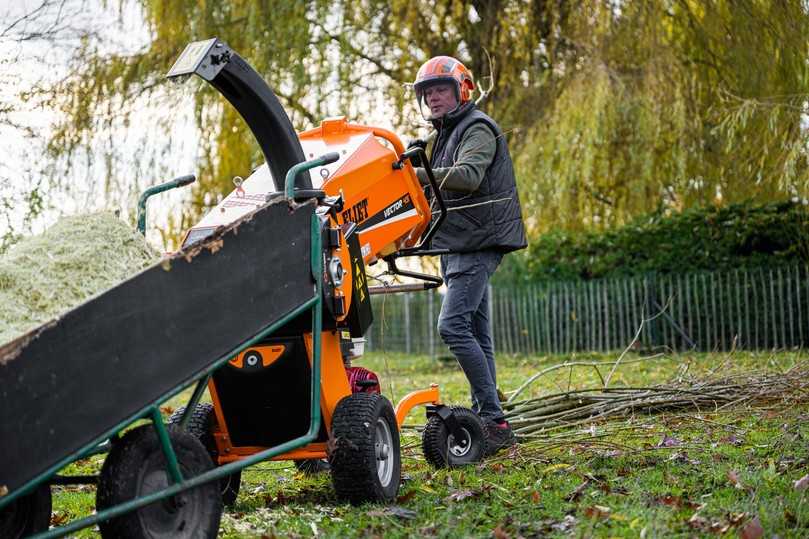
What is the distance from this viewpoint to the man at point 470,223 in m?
5.40

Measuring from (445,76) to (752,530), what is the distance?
290 cm

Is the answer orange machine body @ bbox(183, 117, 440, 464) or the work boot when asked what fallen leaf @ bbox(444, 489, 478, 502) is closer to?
orange machine body @ bbox(183, 117, 440, 464)

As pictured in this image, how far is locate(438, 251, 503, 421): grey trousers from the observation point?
5395 mm

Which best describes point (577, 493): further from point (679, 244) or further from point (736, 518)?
point (679, 244)

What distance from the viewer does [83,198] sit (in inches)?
445

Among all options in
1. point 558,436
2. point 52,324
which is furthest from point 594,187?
point 52,324

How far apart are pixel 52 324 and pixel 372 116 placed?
11.9m

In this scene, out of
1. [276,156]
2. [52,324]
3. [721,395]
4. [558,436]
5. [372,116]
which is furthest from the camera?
[372,116]

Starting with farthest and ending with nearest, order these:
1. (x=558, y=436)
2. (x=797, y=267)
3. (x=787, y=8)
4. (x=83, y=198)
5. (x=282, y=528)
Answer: (x=797, y=267) < (x=787, y=8) < (x=83, y=198) < (x=558, y=436) < (x=282, y=528)

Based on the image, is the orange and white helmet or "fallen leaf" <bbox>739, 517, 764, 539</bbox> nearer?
"fallen leaf" <bbox>739, 517, 764, 539</bbox>

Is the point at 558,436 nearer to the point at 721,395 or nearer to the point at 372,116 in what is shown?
the point at 721,395

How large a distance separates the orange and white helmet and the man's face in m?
0.02

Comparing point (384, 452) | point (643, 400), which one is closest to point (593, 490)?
point (384, 452)

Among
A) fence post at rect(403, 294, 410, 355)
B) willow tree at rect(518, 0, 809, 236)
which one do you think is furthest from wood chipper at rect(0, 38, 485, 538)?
fence post at rect(403, 294, 410, 355)
